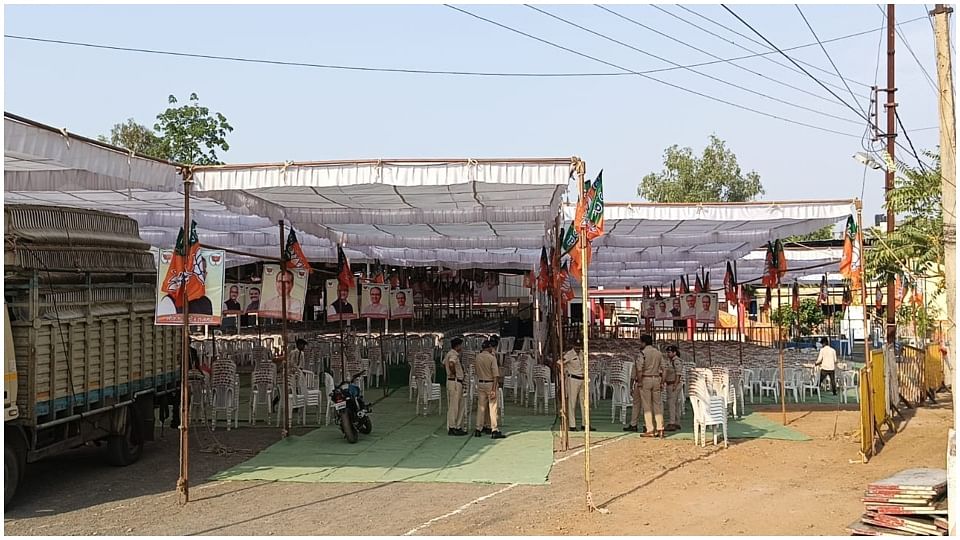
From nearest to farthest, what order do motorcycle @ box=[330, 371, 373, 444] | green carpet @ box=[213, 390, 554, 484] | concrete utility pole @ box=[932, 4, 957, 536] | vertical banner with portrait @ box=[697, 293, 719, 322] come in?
concrete utility pole @ box=[932, 4, 957, 536] < green carpet @ box=[213, 390, 554, 484] < motorcycle @ box=[330, 371, 373, 444] < vertical banner with portrait @ box=[697, 293, 719, 322]

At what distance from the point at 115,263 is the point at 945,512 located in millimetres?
8550

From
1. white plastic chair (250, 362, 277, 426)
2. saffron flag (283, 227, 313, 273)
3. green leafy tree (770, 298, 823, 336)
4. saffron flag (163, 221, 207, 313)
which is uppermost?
saffron flag (283, 227, 313, 273)

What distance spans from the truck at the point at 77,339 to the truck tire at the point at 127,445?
0.01 m

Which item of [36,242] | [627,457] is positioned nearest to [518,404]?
[627,457]

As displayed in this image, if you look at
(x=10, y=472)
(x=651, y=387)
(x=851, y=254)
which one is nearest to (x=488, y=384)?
(x=651, y=387)

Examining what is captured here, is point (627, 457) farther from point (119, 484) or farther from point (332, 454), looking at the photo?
point (119, 484)

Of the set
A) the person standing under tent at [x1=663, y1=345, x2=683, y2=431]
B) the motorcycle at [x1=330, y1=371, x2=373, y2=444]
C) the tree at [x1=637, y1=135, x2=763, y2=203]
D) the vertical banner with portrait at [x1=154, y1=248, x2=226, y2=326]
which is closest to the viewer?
the vertical banner with portrait at [x1=154, y1=248, x2=226, y2=326]

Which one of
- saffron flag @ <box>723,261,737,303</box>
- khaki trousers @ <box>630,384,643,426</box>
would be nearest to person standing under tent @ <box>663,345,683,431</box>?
khaki trousers @ <box>630,384,643,426</box>

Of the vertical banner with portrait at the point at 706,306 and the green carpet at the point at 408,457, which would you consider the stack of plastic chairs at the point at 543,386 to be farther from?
the vertical banner with portrait at the point at 706,306

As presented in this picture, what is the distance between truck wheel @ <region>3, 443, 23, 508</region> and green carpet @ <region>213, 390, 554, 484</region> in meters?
2.17

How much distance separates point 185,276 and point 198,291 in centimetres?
20

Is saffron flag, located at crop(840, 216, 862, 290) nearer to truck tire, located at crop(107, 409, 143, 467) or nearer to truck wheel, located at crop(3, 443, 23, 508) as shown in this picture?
truck tire, located at crop(107, 409, 143, 467)

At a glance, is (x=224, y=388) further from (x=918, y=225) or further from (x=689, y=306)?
(x=689, y=306)

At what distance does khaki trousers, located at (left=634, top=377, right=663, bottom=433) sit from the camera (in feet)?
41.8
